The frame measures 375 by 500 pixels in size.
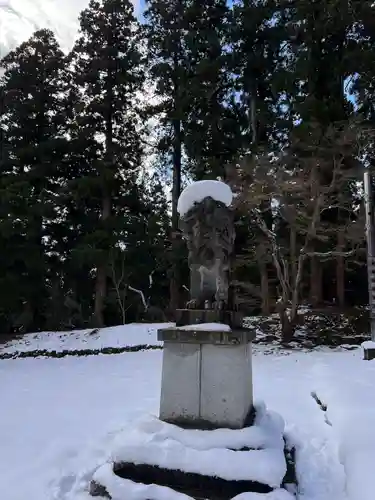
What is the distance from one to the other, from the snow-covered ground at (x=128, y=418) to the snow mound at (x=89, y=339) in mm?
2290

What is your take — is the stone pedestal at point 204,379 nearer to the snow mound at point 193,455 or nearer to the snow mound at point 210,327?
the snow mound at point 210,327

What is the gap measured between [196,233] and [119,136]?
1408 cm

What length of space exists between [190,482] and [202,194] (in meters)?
2.21

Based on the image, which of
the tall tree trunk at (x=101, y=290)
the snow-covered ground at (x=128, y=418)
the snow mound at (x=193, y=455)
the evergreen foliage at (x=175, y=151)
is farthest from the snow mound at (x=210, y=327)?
the tall tree trunk at (x=101, y=290)

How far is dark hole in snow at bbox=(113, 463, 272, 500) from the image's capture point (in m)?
2.63

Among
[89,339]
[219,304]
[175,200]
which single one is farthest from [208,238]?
[175,200]

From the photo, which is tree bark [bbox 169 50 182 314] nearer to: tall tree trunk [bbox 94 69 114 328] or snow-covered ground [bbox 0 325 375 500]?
tall tree trunk [bbox 94 69 114 328]

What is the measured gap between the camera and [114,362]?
991cm

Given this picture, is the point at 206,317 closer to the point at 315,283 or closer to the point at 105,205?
the point at 315,283

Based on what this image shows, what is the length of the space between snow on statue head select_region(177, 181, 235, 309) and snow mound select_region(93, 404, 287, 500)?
3.24 feet

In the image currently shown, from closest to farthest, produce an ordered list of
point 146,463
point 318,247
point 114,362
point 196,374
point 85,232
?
point 146,463 < point 196,374 < point 114,362 < point 318,247 < point 85,232

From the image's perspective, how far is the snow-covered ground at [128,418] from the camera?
3057mm

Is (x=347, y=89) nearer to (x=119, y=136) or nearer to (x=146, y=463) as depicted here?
(x=119, y=136)

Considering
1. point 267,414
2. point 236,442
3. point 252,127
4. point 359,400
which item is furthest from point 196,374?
point 252,127
